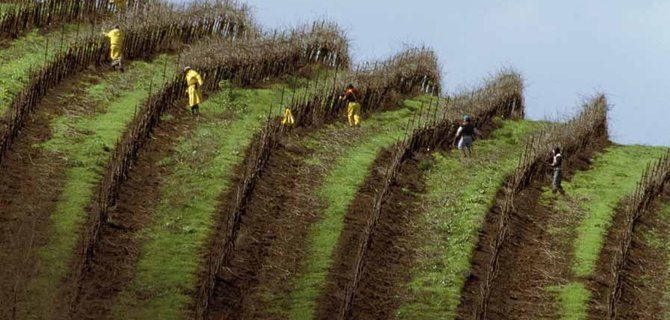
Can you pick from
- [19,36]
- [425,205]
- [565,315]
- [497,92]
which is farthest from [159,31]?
[565,315]

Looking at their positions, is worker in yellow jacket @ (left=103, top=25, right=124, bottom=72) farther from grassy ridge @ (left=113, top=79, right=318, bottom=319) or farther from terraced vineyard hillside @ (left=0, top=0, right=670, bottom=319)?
grassy ridge @ (left=113, top=79, right=318, bottom=319)

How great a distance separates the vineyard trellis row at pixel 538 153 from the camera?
27.3 metres

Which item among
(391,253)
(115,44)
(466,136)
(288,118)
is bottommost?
(391,253)

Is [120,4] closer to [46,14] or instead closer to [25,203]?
[46,14]

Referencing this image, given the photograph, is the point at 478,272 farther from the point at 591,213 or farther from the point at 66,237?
the point at 66,237

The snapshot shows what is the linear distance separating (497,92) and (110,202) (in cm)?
1663

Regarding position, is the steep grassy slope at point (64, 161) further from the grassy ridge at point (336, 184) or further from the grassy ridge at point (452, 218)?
the grassy ridge at point (452, 218)

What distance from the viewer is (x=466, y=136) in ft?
118

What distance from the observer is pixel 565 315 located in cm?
2667

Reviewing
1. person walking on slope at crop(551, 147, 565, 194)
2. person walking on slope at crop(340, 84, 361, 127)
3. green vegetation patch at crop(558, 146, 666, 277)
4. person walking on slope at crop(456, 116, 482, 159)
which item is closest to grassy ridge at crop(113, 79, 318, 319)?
person walking on slope at crop(340, 84, 361, 127)

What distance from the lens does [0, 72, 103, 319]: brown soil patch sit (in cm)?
2461

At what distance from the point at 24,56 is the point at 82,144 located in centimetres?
868

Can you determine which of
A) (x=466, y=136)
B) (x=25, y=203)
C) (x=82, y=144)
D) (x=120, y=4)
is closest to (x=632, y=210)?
(x=466, y=136)

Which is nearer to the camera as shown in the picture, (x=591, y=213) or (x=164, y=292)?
(x=164, y=292)
